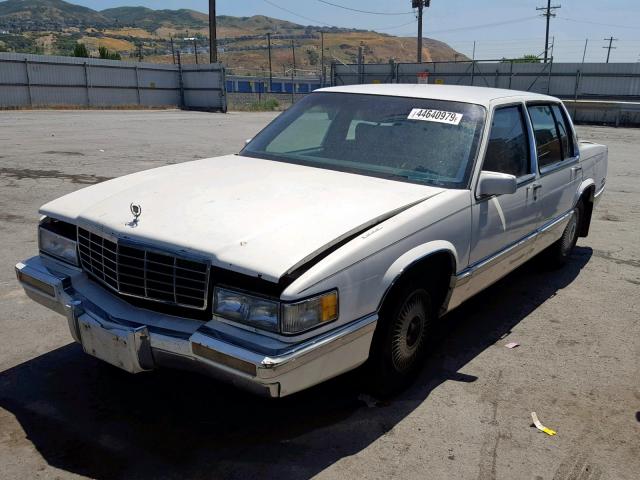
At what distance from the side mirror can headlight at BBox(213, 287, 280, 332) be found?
68.7 inches

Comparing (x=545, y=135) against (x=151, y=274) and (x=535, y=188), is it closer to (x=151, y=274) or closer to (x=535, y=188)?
(x=535, y=188)

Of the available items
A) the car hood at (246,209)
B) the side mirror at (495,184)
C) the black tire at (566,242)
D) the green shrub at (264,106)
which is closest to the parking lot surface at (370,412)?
the black tire at (566,242)

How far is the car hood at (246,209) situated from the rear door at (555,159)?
1656mm

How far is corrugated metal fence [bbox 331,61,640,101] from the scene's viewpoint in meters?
30.5

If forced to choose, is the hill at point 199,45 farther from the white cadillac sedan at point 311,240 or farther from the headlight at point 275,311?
the headlight at point 275,311

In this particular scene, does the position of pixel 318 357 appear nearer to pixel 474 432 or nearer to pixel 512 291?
pixel 474 432

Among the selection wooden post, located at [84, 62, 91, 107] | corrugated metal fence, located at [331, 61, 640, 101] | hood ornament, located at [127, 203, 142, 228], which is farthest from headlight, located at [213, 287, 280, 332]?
wooden post, located at [84, 62, 91, 107]

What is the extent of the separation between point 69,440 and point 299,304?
4.65ft

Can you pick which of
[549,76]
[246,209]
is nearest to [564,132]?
[246,209]

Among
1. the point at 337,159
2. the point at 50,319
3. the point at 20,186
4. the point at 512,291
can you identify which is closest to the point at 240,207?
the point at 337,159

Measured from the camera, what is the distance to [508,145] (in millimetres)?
4289

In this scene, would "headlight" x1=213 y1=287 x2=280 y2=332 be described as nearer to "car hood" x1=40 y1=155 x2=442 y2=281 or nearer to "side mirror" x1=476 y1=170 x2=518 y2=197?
"car hood" x1=40 y1=155 x2=442 y2=281

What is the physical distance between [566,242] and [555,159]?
3.86 feet

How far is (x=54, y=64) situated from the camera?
30.5 metres
